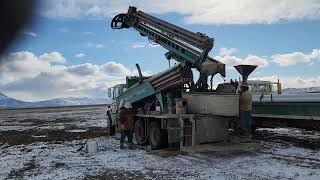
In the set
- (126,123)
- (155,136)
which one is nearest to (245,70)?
(155,136)

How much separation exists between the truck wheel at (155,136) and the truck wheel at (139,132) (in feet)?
2.87

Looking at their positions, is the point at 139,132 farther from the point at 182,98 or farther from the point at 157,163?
the point at 157,163

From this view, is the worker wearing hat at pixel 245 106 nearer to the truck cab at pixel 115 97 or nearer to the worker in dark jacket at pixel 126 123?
the worker in dark jacket at pixel 126 123

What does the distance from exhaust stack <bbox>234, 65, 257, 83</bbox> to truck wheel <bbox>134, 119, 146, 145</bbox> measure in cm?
434

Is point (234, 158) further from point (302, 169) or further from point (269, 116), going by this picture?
point (269, 116)

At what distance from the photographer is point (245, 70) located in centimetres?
1284

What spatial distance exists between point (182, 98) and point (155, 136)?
158 centimetres

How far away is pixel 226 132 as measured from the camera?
13.2 m

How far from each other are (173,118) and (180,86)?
4.47ft

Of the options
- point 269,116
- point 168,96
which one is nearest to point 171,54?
point 168,96

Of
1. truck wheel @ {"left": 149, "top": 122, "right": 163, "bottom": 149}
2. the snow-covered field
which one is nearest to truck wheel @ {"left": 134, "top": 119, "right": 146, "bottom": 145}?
truck wheel @ {"left": 149, "top": 122, "right": 163, "bottom": 149}

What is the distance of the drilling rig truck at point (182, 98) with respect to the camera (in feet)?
41.9

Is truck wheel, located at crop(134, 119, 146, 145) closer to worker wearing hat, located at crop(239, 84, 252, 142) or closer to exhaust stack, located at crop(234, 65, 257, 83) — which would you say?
worker wearing hat, located at crop(239, 84, 252, 142)

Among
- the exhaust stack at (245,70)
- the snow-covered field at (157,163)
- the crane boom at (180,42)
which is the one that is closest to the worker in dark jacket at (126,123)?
the snow-covered field at (157,163)
